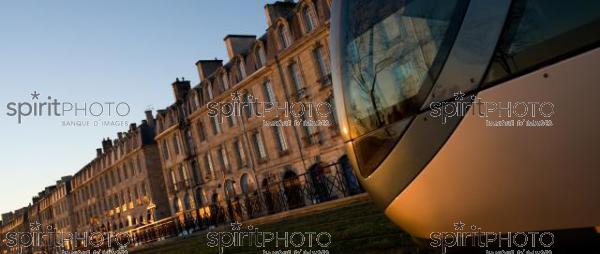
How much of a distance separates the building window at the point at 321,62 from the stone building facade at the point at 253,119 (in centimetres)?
5

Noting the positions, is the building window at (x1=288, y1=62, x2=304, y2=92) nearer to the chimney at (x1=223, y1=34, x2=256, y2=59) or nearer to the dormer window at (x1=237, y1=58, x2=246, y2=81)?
the dormer window at (x1=237, y1=58, x2=246, y2=81)

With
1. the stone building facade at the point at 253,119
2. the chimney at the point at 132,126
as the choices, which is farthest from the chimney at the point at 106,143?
the stone building facade at the point at 253,119

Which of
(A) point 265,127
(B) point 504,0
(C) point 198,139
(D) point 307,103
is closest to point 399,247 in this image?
(B) point 504,0

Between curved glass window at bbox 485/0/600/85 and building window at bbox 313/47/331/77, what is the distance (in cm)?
1873

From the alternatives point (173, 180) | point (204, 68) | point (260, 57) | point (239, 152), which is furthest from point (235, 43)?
point (173, 180)

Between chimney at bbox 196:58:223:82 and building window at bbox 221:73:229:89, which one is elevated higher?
chimney at bbox 196:58:223:82

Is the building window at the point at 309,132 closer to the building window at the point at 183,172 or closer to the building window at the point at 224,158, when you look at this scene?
the building window at the point at 224,158

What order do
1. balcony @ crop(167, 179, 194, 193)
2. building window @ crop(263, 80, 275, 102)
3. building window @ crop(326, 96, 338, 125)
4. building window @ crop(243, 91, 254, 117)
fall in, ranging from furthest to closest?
balcony @ crop(167, 179, 194, 193), building window @ crop(243, 91, 254, 117), building window @ crop(263, 80, 275, 102), building window @ crop(326, 96, 338, 125)

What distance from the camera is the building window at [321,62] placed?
2117 cm

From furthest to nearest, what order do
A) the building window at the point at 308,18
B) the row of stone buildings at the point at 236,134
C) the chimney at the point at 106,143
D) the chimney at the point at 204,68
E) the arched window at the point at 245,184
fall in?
1. the chimney at the point at 106,143
2. the chimney at the point at 204,68
3. the arched window at the point at 245,184
4. the row of stone buildings at the point at 236,134
5. the building window at the point at 308,18

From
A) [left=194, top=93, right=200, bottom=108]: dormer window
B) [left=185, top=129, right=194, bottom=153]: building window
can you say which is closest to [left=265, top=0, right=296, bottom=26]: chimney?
[left=194, top=93, right=200, bottom=108]: dormer window

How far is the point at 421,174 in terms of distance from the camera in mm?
2965

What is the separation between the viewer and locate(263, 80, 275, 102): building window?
82.7ft

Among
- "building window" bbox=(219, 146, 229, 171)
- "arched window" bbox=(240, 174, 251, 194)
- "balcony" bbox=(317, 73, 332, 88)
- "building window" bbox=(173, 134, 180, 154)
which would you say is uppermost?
"building window" bbox=(173, 134, 180, 154)
